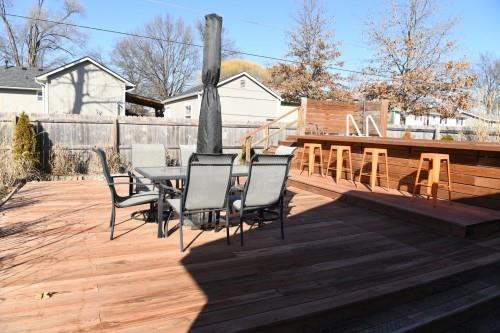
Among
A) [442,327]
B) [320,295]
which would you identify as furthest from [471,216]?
[320,295]

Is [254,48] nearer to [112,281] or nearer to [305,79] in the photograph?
[305,79]

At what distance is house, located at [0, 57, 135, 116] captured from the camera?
16047mm

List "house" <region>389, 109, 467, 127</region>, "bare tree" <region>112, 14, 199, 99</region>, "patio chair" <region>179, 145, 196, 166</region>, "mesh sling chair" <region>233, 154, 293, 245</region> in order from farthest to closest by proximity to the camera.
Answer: "bare tree" <region>112, 14, 199, 99</region>
"house" <region>389, 109, 467, 127</region>
"patio chair" <region>179, 145, 196, 166</region>
"mesh sling chair" <region>233, 154, 293, 245</region>

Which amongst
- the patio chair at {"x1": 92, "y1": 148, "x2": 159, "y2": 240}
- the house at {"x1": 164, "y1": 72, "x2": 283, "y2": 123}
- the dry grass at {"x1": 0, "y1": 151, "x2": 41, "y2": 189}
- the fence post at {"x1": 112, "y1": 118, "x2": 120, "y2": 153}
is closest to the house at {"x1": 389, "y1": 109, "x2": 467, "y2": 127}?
the house at {"x1": 164, "y1": 72, "x2": 283, "y2": 123}

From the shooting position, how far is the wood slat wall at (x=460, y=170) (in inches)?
197

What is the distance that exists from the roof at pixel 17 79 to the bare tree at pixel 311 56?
14358 millimetres

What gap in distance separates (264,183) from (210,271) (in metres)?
1.11

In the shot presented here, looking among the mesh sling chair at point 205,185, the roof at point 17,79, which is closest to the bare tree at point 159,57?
the roof at point 17,79

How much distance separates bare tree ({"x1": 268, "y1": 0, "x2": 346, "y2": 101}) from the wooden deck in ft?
71.4

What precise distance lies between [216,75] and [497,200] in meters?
3.89

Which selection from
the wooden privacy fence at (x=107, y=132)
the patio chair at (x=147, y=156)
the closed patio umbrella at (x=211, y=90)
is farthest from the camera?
the wooden privacy fence at (x=107, y=132)

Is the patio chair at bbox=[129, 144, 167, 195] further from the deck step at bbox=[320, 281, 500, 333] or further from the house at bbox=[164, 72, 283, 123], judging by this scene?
the house at bbox=[164, 72, 283, 123]

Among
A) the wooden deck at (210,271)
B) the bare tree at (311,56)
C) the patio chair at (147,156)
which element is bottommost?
the wooden deck at (210,271)

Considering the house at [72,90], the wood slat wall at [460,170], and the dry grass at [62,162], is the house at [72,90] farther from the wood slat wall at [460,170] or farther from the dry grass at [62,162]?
the wood slat wall at [460,170]
